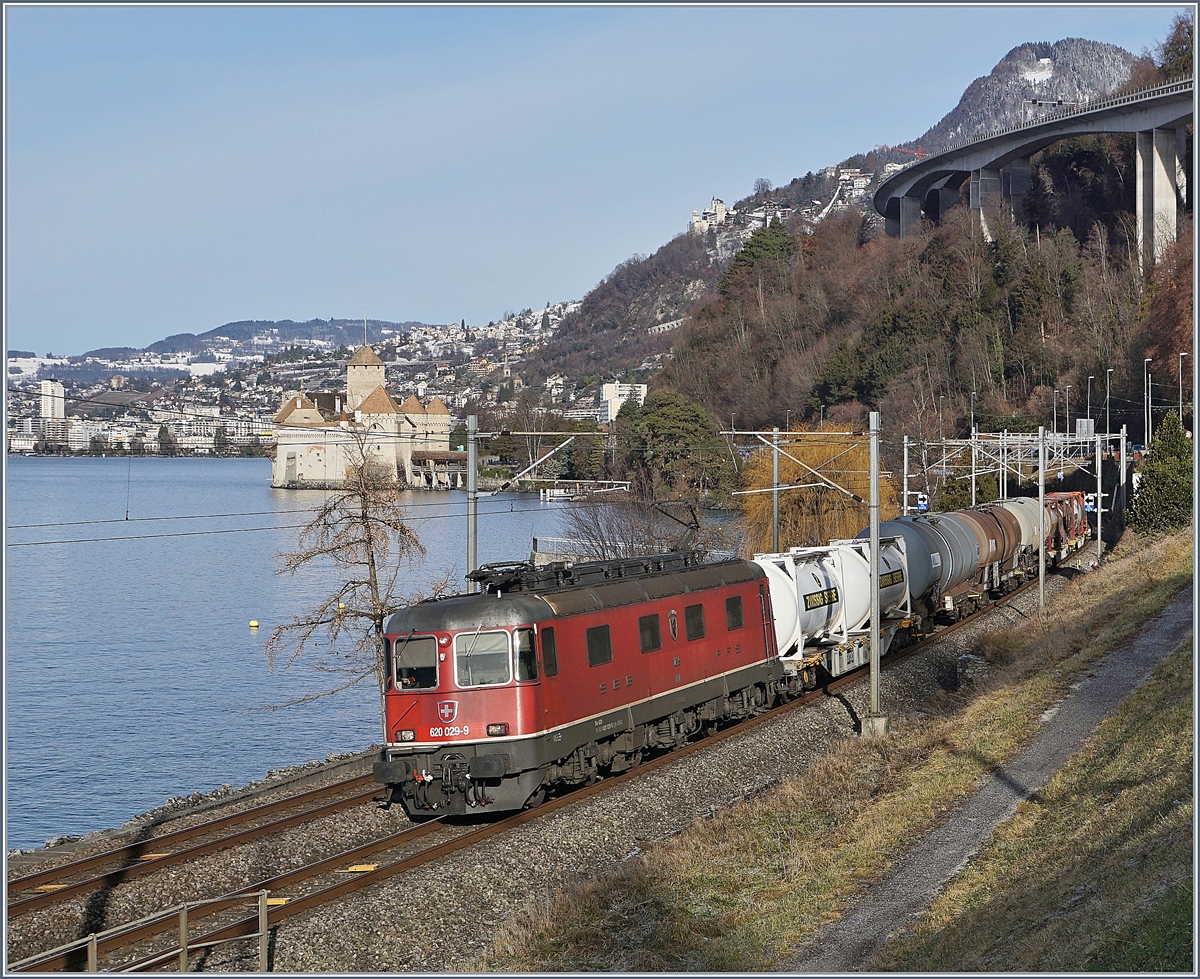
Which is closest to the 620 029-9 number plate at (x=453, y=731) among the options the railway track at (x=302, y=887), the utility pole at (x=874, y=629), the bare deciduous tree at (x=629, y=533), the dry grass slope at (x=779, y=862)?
the railway track at (x=302, y=887)

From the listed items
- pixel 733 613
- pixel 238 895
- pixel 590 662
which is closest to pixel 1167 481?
pixel 733 613

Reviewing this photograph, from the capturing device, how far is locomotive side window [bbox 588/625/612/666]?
2041 cm

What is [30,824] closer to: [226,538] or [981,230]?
[226,538]

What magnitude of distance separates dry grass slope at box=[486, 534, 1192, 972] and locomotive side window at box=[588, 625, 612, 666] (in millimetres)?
3132

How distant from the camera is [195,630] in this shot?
61125mm

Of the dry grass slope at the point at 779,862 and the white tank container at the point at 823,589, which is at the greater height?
the white tank container at the point at 823,589

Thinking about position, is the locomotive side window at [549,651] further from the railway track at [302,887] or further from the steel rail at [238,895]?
the steel rail at [238,895]

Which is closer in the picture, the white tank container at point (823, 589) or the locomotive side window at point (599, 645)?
the locomotive side window at point (599, 645)

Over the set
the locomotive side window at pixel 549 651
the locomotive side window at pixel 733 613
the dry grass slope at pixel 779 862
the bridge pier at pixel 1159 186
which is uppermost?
the bridge pier at pixel 1159 186

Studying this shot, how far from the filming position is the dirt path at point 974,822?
13859 millimetres

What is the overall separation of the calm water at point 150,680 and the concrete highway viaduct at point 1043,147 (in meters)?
54.6

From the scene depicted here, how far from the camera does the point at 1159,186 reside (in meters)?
99.0

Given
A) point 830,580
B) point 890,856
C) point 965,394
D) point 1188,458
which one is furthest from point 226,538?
point 890,856

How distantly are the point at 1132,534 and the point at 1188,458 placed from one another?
568cm
